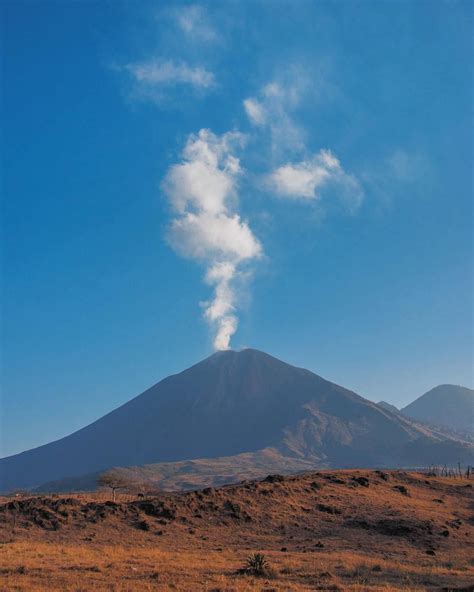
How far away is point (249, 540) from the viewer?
1635 inches

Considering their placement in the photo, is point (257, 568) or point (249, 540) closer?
point (257, 568)

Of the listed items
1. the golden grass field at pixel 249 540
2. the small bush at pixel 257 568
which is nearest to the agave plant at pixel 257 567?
the small bush at pixel 257 568

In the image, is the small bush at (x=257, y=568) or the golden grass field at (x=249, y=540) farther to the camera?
the small bush at (x=257, y=568)

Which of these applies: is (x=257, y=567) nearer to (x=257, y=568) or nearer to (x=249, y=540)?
(x=257, y=568)

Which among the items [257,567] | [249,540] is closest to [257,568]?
[257,567]

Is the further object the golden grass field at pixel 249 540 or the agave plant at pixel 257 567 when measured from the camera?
the agave plant at pixel 257 567

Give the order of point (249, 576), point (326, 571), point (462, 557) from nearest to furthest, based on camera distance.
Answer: point (249, 576)
point (326, 571)
point (462, 557)

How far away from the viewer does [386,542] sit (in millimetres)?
42531

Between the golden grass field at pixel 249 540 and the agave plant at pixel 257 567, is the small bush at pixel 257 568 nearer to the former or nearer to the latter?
the agave plant at pixel 257 567

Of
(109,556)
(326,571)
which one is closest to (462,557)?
(326,571)

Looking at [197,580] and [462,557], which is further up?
[197,580]

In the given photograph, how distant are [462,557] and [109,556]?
82.6ft

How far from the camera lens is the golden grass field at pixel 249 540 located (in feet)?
85.5

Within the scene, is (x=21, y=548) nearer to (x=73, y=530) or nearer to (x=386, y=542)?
(x=73, y=530)
